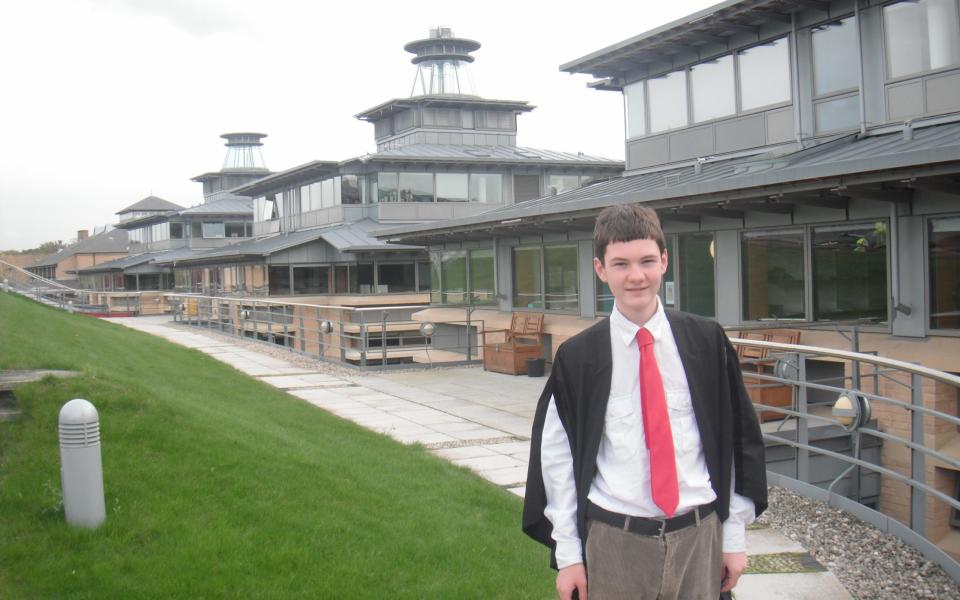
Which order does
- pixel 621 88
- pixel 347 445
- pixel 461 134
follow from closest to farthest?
pixel 347 445 → pixel 621 88 → pixel 461 134

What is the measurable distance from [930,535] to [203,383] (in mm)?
9455

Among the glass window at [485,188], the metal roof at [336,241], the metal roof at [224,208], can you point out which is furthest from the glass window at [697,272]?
the metal roof at [224,208]

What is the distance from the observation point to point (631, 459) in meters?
2.88

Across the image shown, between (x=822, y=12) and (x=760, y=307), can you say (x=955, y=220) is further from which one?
(x=822, y=12)

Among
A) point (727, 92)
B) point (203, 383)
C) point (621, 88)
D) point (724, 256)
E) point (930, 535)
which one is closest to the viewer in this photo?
point (930, 535)

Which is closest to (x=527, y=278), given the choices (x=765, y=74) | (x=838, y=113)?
(x=765, y=74)

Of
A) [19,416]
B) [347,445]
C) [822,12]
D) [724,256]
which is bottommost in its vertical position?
[347,445]

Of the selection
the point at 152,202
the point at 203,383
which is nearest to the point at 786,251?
the point at 203,383

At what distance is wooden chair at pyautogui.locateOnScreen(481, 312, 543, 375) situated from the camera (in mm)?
19016

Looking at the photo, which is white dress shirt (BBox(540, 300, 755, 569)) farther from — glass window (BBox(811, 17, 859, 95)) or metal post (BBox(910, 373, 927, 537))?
glass window (BBox(811, 17, 859, 95))

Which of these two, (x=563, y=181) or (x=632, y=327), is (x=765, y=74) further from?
(x=563, y=181)

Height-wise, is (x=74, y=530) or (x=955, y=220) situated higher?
(x=955, y=220)

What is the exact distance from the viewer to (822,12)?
1543cm

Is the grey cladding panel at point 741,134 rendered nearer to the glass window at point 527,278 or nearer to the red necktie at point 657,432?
the glass window at point 527,278
